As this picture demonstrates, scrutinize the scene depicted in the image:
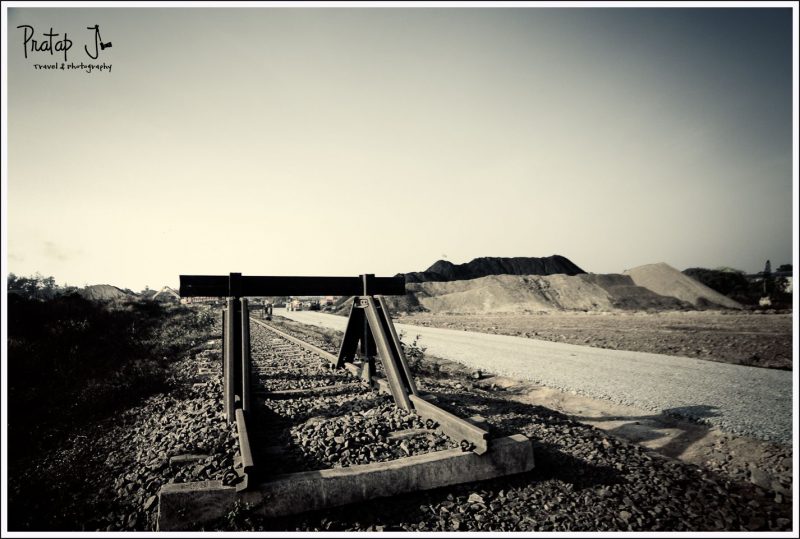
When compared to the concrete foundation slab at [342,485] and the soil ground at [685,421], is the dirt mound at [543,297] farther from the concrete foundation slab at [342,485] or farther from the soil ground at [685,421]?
the concrete foundation slab at [342,485]

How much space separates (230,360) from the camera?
4695 mm

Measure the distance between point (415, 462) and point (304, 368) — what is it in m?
5.27

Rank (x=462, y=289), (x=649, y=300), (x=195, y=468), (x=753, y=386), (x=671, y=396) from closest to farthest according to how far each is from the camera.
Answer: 1. (x=195, y=468)
2. (x=671, y=396)
3. (x=753, y=386)
4. (x=649, y=300)
5. (x=462, y=289)

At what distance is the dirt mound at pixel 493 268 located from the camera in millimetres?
65188

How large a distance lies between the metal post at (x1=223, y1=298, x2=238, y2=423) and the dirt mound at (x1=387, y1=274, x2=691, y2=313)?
3742 cm

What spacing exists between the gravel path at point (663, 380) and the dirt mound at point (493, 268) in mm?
50735

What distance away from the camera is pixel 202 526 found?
2783 mm

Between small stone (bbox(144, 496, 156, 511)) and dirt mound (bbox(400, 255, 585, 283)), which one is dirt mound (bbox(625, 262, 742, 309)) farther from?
small stone (bbox(144, 496, 156, 511))

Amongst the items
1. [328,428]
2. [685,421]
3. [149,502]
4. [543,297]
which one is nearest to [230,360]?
[328,428]

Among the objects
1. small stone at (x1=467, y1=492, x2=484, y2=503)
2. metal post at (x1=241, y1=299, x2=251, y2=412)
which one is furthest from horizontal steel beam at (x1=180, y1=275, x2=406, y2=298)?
small stone at (x1=467, y1=492, x2=484, y2=503)

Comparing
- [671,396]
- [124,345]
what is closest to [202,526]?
[671,396]

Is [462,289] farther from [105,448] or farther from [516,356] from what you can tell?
[105,448]

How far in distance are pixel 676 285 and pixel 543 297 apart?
53.0 ft

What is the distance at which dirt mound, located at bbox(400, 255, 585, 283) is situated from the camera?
214 feet
